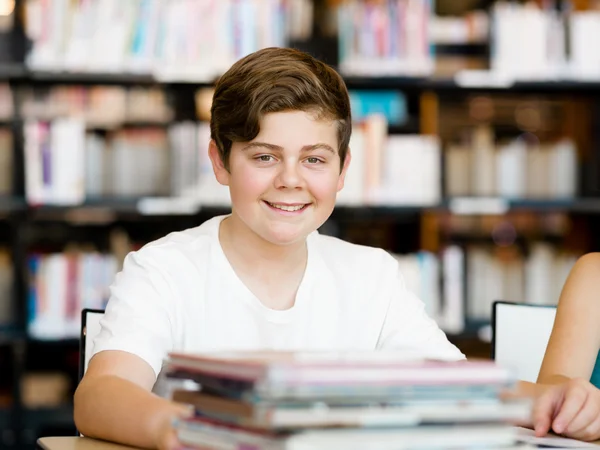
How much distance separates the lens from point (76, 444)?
1.22m

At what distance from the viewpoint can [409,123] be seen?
3971mm

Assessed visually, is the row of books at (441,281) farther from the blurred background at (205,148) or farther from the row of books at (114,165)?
the row of books at (114,165)

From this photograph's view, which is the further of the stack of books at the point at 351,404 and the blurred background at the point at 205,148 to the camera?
the blurred background at the point at 205,148

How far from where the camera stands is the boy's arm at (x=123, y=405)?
3.53ft

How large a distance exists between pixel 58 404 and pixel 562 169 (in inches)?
86.1

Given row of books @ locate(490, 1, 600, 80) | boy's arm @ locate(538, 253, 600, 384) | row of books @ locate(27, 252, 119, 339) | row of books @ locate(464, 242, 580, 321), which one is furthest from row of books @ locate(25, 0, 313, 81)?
boy's arm @ locate(538, 253, 600, 384)

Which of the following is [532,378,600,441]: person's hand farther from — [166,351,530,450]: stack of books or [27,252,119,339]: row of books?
[27,252,119,339]: row of books

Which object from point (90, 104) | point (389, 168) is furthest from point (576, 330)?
point (90, 104)

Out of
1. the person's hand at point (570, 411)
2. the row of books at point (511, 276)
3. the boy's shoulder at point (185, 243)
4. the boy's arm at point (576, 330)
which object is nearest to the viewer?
the person's hand at point (570, 411)

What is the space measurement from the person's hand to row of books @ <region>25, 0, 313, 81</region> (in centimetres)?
242

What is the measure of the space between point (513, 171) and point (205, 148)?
126 centimetres

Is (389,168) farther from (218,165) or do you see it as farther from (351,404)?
(351,404)

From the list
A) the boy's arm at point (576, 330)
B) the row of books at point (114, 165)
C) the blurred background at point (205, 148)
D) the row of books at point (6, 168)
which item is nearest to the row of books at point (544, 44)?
the blurred background at point (205, 148)

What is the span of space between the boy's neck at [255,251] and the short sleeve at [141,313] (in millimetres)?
146
